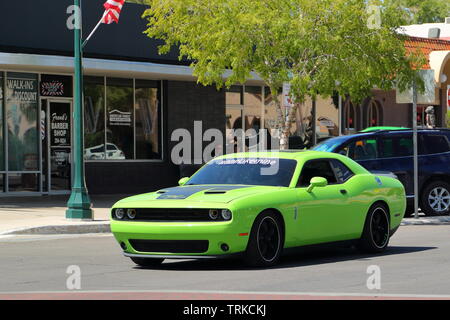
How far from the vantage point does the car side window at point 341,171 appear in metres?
12.5

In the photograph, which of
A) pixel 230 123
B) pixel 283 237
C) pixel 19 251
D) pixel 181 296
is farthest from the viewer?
pixel 230 123

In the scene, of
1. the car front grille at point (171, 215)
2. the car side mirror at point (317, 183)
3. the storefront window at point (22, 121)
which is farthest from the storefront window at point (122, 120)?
the car front grille at point (171, 215)

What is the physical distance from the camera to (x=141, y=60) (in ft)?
88.3

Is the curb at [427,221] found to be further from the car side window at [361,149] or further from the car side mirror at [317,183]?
the car side mirror at [317,183]

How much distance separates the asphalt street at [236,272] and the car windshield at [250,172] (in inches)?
41.4

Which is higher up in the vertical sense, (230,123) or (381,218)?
(230,123)

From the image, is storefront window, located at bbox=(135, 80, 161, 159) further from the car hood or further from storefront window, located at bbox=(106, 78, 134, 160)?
the car hood

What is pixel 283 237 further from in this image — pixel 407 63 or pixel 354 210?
pixel 407 63

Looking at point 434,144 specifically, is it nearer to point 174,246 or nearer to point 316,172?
point 316,172

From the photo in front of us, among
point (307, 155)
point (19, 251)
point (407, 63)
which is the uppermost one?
point (407, 63)

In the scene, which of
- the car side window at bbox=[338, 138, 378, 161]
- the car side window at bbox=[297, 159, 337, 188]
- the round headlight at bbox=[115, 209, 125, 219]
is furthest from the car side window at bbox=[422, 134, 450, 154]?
the round headlight at bbox=[115, 209, 125, 219]

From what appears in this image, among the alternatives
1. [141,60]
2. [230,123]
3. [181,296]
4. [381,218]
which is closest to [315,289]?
[181,296]
